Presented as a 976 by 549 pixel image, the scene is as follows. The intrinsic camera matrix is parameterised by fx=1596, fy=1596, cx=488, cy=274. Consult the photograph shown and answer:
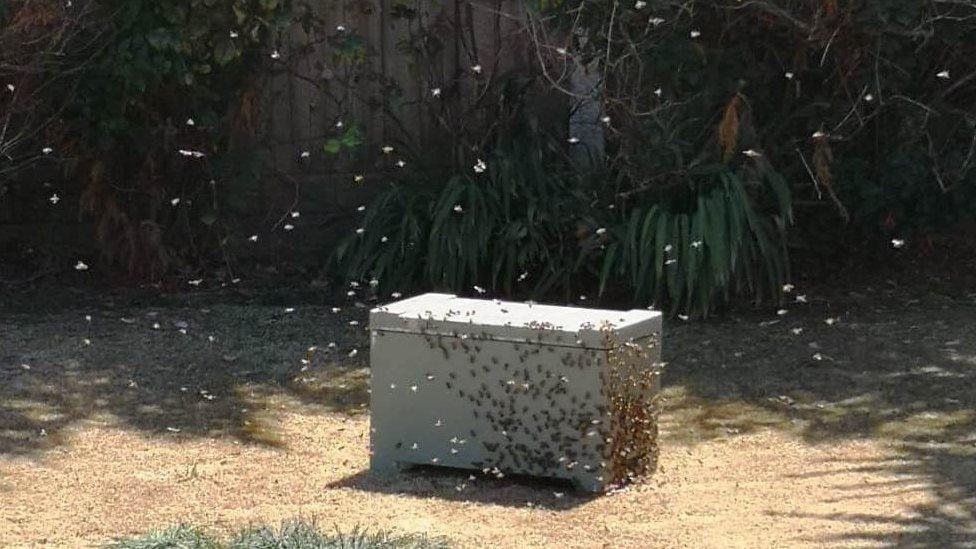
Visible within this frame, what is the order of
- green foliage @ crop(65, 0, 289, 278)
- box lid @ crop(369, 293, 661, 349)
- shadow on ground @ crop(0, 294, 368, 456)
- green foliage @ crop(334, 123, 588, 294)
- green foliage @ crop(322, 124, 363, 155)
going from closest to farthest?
box lid @ crop(369, 293, 661, 349), shadow on ground @ crop(0, 294, 368, 456), green foliage @ crop(65, 0, 289, 278), green foliage @ crop(334, 123, 588, 294), green foliage @ crop(322, 124, 363, 155)

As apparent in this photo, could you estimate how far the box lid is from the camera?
546 cm

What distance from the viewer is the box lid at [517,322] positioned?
17.9 feet

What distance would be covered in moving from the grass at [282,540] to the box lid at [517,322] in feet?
2.99

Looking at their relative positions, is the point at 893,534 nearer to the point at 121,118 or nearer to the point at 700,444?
the point at 700,444

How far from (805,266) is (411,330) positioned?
4.24 meters

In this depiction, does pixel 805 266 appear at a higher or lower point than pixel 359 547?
higher

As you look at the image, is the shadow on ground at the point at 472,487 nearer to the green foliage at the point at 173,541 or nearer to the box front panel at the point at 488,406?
the box front panel at the point at 488,406

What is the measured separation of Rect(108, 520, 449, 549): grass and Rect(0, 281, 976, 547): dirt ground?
0.23 m

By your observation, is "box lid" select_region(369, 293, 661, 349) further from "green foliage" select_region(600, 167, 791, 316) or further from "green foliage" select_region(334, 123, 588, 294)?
"green foliage" select_region(334, 123, 588, 294)

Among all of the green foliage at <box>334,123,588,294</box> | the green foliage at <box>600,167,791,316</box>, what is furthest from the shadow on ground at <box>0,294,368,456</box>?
the green foliage at <box>600,167,791,316</box>

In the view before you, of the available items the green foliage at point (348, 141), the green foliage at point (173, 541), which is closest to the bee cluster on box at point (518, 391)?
the green foliage at point (173, 541)

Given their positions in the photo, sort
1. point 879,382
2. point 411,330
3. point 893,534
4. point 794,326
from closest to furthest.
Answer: point 893,534 → point 411,330 → point 879,382 → point 794,326

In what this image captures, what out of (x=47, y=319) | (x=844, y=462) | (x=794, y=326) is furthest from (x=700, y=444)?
(x=47, y=319)

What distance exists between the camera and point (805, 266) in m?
9.33
